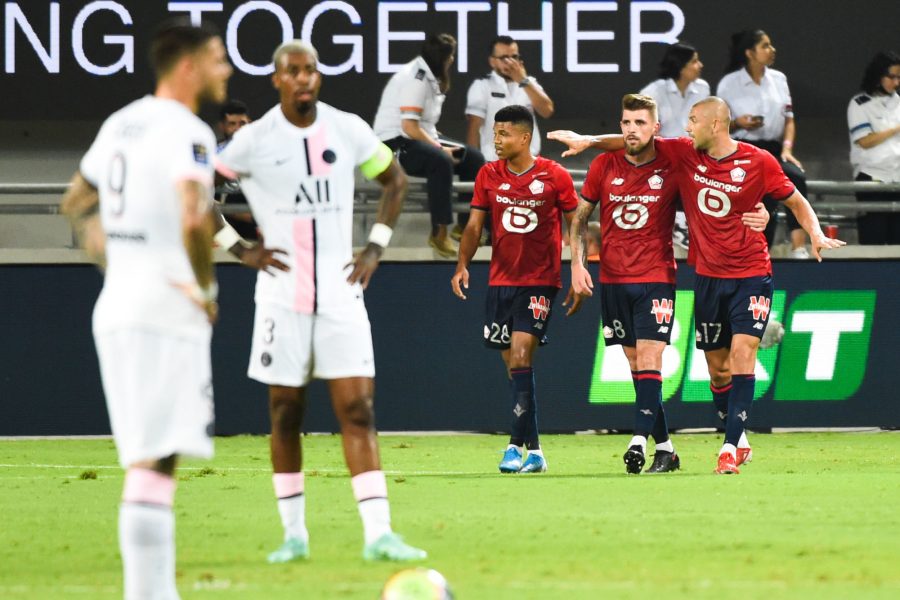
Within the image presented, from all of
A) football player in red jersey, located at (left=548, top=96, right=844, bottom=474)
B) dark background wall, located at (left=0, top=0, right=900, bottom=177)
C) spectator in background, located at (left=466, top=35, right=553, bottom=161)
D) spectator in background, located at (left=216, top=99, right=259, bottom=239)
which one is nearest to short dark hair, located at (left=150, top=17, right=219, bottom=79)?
football player in red jersey, located at (left=548, top=96, right=844, bottom=474)

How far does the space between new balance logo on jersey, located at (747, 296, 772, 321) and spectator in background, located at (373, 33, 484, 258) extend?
4.35 m

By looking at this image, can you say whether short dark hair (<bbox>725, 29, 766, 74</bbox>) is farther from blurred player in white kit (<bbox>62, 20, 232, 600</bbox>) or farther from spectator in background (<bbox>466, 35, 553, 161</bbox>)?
blurred player in white kit (<bbox>62, 20, 232, 600</bbox>)

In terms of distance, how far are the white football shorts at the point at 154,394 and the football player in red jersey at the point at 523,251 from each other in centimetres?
608

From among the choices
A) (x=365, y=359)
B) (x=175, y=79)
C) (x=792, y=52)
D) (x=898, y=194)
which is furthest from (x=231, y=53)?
(x=175, y=79)

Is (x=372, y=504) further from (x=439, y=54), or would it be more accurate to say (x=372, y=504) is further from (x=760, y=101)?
(x=760, y=101)

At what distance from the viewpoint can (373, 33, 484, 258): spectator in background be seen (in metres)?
14.6

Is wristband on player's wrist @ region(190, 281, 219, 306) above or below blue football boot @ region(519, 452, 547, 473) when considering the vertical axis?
above

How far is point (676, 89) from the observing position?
15188mm

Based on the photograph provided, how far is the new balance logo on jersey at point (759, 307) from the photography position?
10961 millimetres

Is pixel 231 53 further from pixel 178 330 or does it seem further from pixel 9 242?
pixel 178 330

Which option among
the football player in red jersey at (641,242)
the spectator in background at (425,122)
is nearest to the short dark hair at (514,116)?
the football player in red jersey at (641,242)

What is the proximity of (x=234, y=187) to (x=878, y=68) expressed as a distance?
604 cm

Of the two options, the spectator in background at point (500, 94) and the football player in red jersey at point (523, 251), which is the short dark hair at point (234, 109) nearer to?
the spectator in background at point (500, 94)

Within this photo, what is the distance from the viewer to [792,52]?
16094 mm
